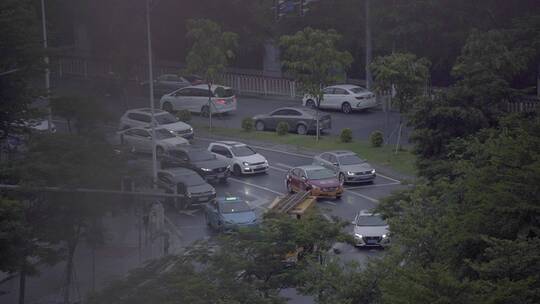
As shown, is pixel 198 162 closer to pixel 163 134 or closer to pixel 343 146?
pixel 163 134

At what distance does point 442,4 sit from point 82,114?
20.5 metres

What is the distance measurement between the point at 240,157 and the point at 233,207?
536 centimetres

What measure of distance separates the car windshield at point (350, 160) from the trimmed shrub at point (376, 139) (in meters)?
2.82

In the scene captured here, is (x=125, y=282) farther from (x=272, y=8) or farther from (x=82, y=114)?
(x=272, y=8)

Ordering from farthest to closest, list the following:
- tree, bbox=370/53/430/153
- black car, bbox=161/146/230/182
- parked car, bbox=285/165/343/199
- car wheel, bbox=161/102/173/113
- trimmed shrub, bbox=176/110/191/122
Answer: car wheel, bbox=161/102/173/113 < trimmed shrub, bbox=176/110/191/122 < tree, bbox=370/53/430/153 < black car, bbox=161/146/230/182 < parked car, bbox=285/165/343/199

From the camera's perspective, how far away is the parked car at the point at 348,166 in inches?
1074

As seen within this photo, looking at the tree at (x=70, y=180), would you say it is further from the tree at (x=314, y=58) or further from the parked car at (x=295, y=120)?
the parked car at (x=295, y=120)

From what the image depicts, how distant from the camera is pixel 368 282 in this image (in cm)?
1416

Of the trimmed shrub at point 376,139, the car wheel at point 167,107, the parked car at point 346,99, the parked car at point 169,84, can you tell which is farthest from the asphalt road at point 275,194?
the parked car at point 169,84

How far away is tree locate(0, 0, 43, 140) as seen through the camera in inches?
865

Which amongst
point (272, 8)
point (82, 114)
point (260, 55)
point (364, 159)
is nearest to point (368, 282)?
point (82, 114)

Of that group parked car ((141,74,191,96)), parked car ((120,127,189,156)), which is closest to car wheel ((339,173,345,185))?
parked car ((120,127,189,156))

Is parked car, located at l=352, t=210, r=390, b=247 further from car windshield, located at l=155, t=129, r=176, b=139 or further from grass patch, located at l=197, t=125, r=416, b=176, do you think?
car windshield, located at l=155, t=129, r=176, b=139

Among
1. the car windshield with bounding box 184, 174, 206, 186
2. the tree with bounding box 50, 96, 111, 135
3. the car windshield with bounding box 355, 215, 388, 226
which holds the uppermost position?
the tree with bounding box 50, 96, 111, 135
